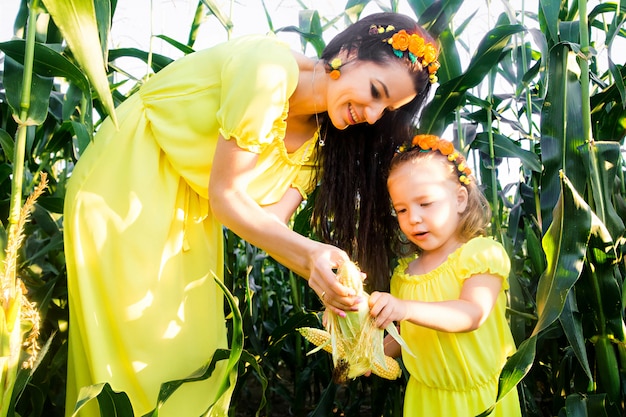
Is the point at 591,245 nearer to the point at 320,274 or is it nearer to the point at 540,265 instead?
the point at 540,265

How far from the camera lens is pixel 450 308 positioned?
1.27m

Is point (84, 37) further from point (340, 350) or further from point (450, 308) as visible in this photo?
point (450, 308)

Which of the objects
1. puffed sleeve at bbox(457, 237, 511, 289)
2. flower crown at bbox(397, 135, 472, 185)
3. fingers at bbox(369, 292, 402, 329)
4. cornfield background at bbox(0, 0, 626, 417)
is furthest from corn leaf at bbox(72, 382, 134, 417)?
flower crown at bbox(397, 135, 472, 185)

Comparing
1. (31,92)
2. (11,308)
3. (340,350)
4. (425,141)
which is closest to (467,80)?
(425,141)

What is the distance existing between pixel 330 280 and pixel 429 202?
39 cm

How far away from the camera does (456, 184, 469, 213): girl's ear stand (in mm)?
1443

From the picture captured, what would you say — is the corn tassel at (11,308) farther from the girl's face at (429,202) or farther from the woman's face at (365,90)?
the girl's face at (429,202)

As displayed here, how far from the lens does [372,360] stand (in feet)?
3.94

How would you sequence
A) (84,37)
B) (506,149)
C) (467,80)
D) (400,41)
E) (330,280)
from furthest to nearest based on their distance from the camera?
(506,149)
(467,80)
(400,41)
(330,280)
(84,37)

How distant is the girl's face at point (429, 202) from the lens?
4.51 ft

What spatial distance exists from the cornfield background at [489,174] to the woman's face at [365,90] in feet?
1.06

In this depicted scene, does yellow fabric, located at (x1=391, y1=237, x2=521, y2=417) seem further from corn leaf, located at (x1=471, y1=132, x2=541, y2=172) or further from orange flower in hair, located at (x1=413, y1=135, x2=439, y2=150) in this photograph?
corn leaf, located at (x1=471, y1=132, x2=541, y2=172)

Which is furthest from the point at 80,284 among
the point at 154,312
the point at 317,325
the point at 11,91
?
the point at 317,325

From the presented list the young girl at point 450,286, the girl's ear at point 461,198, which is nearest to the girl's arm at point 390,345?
the young girl at point 450,286
